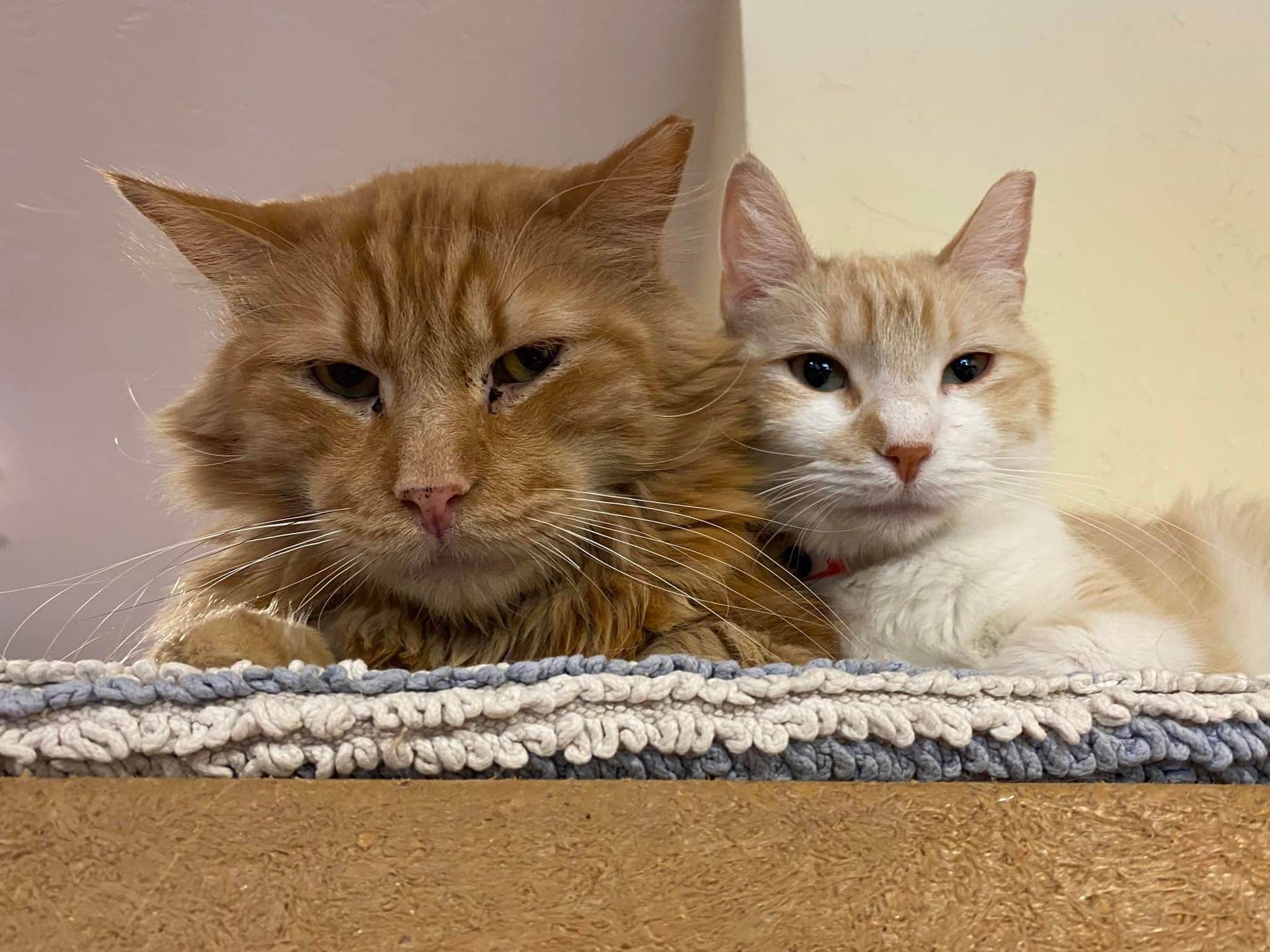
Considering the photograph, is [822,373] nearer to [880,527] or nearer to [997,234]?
[880,527]

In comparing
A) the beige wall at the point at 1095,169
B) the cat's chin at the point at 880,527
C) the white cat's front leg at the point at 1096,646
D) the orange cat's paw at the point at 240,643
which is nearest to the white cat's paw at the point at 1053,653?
the white cat's front leg at the point at 1096,646

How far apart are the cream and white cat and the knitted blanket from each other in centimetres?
28

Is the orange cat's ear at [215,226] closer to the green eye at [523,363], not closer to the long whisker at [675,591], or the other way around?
the green eye at [523,363]

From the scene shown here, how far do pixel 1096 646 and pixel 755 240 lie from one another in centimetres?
71

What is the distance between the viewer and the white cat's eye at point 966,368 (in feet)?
3.99

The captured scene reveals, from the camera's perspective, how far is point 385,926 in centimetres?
52

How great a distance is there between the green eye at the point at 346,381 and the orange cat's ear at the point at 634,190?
0.32 m

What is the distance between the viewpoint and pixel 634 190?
1081mm

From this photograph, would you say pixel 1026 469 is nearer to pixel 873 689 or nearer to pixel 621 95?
pixel 873 689

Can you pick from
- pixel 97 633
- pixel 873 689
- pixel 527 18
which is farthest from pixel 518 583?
pixel 527 18

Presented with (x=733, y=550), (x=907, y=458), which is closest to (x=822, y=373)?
(x=907, y=458)

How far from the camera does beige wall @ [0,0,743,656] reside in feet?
5.58

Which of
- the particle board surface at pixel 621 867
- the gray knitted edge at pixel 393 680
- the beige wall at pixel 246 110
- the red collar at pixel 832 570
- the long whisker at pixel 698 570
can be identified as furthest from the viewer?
the beige wall at pixel 246 110

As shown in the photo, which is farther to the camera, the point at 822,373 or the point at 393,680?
the point at 822,373
